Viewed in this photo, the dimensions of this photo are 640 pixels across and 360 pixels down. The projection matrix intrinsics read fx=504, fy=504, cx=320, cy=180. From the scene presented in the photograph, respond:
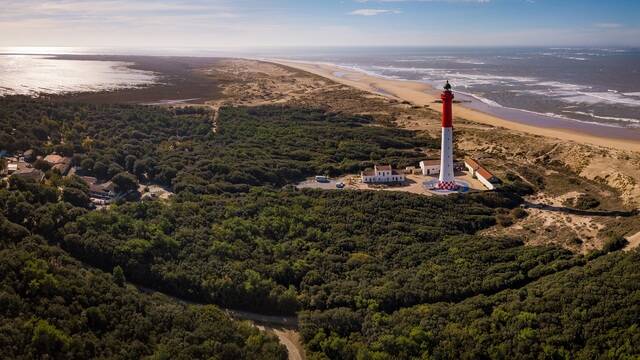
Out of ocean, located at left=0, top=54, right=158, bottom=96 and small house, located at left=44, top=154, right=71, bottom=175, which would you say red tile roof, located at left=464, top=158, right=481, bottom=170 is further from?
Result: ocean, located at left=0, top=54, right=158, bottom=96

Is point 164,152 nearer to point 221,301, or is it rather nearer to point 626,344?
point 221,301

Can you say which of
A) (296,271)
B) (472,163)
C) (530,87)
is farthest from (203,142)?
(530,87)

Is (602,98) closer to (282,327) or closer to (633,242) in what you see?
(633,242)

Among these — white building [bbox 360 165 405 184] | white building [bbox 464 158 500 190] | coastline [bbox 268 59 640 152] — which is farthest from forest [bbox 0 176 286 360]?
coastline [bbox 268 59 640 152]

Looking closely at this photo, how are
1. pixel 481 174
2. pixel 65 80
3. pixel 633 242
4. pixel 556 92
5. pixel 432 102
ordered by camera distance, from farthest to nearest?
pixel 65 80 → pixel 556 92 → pixel 432 102 → pixel 481 174 → pixel 633 242

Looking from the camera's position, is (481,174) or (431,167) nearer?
(481,174)

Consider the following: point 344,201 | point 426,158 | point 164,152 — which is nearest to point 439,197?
point 344,201

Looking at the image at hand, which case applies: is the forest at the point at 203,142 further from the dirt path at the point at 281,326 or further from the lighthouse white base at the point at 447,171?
the dirt path at the point at 281,326
